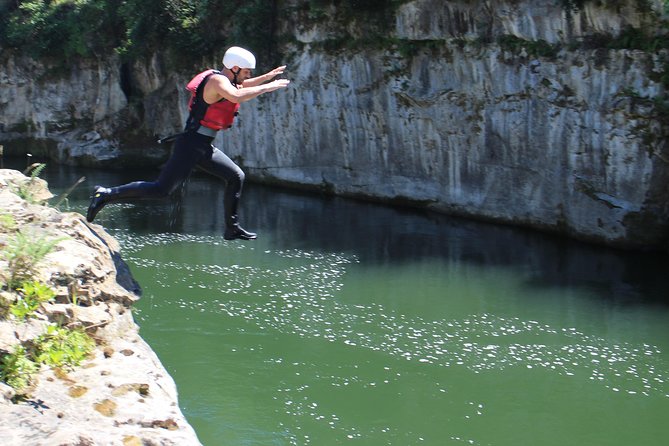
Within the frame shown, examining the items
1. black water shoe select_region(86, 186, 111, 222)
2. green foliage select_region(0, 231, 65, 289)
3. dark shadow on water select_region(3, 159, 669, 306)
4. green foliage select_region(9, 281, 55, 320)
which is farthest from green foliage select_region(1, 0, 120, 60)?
green foliage select_region(9, 281, 55, 320)

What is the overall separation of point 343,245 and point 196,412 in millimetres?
7179

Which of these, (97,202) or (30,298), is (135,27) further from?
(30,298)

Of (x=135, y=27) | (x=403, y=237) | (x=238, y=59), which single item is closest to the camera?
(x=238, y=59)

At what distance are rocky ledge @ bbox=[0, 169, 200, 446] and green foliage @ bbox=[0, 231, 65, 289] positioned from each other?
4 centimetres

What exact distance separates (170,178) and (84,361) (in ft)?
8.71

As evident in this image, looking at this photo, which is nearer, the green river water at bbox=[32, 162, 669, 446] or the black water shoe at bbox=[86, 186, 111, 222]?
the black water shoe at bbox=[86, 186, 111, 222]

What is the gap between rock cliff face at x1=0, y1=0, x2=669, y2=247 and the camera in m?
15.5

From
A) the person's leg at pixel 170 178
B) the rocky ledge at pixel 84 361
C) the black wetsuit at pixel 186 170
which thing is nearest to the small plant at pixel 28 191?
the rocky ledge at pixel 84 361

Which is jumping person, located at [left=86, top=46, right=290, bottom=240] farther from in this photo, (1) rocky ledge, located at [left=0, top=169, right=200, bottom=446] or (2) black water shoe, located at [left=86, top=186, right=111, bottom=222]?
(1) rocky ledge, located at [left=0, top=169, right=200, bottom=446]

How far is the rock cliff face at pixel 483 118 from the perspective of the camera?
15469 mm

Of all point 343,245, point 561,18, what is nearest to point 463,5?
point 561,18

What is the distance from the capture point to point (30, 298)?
6.18 metres

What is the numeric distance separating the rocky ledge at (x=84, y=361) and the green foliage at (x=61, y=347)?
6 centimetres

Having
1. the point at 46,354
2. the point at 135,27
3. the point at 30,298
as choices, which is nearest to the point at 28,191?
the point at 30,298
